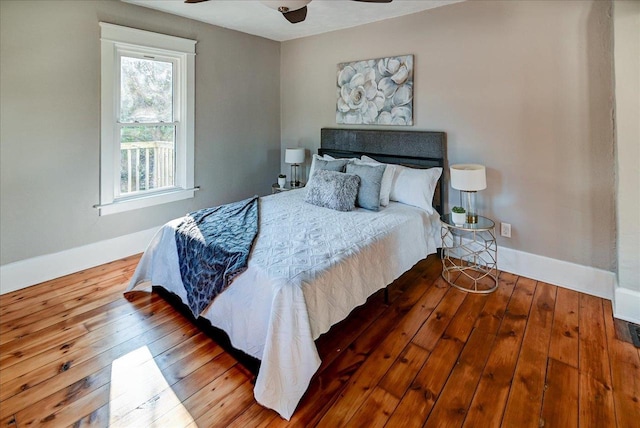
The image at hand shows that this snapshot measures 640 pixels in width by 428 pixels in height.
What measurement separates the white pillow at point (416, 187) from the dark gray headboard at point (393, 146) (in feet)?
0.67

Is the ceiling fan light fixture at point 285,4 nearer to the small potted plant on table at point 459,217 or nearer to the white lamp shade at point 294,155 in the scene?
the small potted plant on table at point 459,217

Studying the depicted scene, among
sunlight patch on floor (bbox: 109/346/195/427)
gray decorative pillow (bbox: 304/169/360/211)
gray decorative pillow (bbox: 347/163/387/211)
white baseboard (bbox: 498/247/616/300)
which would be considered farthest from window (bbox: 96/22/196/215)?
white baseboard (bbox: 498/247/616/300)

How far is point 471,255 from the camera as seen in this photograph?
3.49 metres

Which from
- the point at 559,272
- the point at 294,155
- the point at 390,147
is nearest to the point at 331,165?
the point at 390,147

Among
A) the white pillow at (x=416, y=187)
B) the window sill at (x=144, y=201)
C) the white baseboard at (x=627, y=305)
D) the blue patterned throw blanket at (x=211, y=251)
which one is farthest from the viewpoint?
the window sill at (x=144, y=201)

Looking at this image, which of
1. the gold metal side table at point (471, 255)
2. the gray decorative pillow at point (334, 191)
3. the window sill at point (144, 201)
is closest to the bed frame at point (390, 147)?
the gold metal side table at point (471, 255)

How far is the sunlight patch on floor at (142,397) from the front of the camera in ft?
5.39

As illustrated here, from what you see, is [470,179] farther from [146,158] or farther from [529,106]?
[146,158]

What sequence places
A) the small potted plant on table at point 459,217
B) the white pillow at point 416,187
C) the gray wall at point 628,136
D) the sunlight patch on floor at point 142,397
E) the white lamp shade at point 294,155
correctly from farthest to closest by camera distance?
1. the white lamp shade at point 294,155
2. the white pillow at point 416,187
3. the small potted plant on table at point 459,217
4. the gray wall at point 628,136
5. the sunlight patch on floor at point 142,397

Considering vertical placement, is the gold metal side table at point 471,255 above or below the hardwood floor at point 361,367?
above

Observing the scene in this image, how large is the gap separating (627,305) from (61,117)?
189 inches

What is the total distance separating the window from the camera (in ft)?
10.8

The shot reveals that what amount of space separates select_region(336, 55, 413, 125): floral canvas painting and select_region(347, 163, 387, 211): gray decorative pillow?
0.82 m

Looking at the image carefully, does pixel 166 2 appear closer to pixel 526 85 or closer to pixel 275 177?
pixel 275 177
